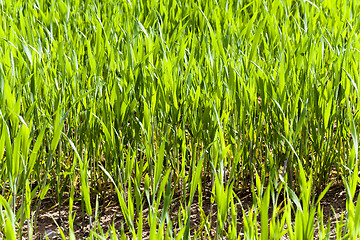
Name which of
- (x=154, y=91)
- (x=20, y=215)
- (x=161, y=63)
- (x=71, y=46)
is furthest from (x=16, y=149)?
(x=71, y=46)

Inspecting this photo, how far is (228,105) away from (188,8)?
2.30 ft

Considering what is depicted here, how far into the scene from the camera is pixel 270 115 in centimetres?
166

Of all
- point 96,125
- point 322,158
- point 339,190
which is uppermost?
point 96,125

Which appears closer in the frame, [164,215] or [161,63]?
[164,215]

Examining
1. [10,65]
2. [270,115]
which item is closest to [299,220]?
[270,115]

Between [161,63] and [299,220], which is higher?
[161,63]

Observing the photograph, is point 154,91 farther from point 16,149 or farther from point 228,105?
point 16,149

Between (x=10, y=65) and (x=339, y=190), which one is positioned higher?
(x=10, y=65)

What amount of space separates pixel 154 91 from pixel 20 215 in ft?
1.78

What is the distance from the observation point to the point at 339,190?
1729 mm

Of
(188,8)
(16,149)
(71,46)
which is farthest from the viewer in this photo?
(188,8)

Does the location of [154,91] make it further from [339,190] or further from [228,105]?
[339,190]

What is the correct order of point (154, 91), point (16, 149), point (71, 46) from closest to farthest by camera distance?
1. point (16, 149)
2. point (154, 91)
3. point (71, 46)

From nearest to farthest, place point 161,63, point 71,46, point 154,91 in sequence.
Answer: point 154,91, point 161,63, point 71,46
